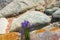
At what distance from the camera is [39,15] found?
13.0 ft

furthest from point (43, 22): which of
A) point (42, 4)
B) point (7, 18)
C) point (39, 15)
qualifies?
point (42, 4)

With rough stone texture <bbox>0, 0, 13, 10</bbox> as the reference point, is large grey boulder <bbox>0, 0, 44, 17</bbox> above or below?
below

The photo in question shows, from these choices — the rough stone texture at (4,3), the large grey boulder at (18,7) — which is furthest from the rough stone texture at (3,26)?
the rough stone texture at (4,3)

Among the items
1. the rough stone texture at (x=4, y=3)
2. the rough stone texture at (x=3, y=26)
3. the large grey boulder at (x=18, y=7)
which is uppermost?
the rough stone texture at (x=4, y=3)

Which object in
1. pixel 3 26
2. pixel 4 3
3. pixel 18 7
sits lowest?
pixel 3 26

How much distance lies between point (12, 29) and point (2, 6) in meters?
1.81

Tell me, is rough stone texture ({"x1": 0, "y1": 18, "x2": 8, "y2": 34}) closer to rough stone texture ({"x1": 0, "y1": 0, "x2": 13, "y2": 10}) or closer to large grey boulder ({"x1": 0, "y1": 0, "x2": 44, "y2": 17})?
large grey boulder ({"x1": 0, "y1": 0, "x2": 44, "y2": 17})

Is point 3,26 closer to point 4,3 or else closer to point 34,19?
point 34,19

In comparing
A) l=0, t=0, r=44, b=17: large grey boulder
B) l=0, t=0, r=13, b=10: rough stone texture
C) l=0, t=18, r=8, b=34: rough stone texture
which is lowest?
l=0, t=18, r=8, b=34: rough stone texture

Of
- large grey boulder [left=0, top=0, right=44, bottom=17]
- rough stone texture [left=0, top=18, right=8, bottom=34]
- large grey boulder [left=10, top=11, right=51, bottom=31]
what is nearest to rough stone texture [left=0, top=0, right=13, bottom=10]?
large grey boulder [left=0, top=0, right=44, bottom=17]

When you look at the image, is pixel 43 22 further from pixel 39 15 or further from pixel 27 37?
pixel 27 37

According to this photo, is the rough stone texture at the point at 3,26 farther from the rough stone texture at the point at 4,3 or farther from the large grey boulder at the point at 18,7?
the rough stone texture at the point at 4,3

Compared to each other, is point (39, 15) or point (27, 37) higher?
point (39, 15)

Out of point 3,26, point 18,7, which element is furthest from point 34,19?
point 18,7
